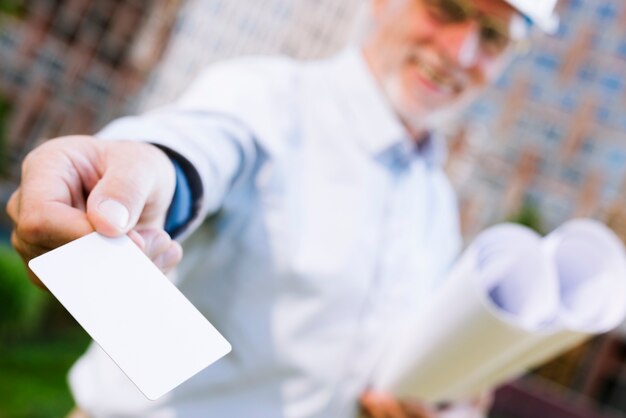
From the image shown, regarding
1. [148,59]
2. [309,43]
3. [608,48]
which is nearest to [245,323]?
[309,43]

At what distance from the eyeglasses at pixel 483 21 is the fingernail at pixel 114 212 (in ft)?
1.07

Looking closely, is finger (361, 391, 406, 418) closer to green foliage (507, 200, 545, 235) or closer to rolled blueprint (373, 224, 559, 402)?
rolled blueprint (373, 224, 559, 402)

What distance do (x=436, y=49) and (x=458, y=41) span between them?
0.02 metres

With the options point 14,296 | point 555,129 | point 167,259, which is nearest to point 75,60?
point 555,129

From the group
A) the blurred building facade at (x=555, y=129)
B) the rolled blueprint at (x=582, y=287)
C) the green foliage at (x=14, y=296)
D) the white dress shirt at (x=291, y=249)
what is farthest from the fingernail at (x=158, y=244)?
the blurred building facade at (x=555, y=129)

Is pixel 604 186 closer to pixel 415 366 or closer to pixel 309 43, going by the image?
pixel 309 43

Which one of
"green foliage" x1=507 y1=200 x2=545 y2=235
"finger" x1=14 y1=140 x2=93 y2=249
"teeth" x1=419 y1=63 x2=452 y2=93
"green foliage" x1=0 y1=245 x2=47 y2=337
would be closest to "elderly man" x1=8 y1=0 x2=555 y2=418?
"teeth" x1=419 y1=63 x2=452 y2=93

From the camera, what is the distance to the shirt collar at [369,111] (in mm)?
537

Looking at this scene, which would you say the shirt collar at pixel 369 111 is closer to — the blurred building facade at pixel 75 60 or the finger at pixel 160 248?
the finger at pixel 160 248

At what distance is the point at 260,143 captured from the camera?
0.46 m

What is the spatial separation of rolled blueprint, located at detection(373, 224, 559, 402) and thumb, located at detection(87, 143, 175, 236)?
0.21m

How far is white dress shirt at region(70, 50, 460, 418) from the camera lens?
18.3 inches

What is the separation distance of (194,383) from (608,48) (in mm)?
9987

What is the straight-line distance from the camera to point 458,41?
51 centimetres
